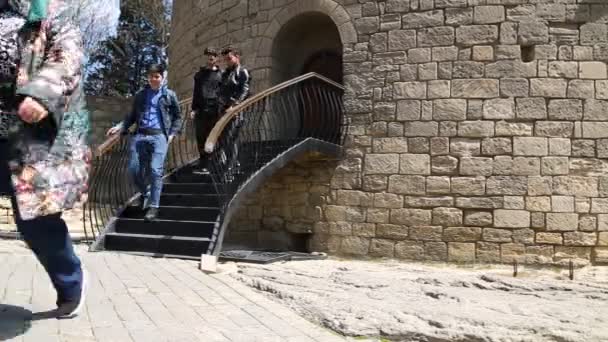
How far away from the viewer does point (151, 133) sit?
5.68m

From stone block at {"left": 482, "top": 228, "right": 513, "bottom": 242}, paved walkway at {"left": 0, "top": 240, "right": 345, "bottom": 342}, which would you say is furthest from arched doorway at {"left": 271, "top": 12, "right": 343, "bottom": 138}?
paved walkway at {"left": 0, "top": 240, "right": 345, "bottom": 342}

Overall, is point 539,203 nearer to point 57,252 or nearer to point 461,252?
point 461,252

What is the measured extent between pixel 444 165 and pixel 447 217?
1.97 feet

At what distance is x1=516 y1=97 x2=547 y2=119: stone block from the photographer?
661cm

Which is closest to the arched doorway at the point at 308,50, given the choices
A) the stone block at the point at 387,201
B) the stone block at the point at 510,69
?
the stone block at the point at 387,201

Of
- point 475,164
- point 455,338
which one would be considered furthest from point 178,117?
point 455,338

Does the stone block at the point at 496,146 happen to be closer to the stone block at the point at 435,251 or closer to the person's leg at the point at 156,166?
the stone block at the point at 435,251

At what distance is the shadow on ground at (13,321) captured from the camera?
98.1 inches

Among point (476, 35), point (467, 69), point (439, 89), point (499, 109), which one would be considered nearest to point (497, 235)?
point (499, 109)

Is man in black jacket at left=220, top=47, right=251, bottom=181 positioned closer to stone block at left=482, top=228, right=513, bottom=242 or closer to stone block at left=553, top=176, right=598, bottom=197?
stone block at left=482, top=228, right=513, bottom=242

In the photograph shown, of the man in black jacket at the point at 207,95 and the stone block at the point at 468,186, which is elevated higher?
the man in black jacket at the point at 207,95

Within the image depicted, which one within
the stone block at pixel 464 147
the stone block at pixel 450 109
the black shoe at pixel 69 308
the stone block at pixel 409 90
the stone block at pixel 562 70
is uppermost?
the stone block at pixel 562 70

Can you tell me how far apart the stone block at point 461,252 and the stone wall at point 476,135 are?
11 mm

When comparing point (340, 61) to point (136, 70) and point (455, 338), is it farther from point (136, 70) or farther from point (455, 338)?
point (136, 70)
